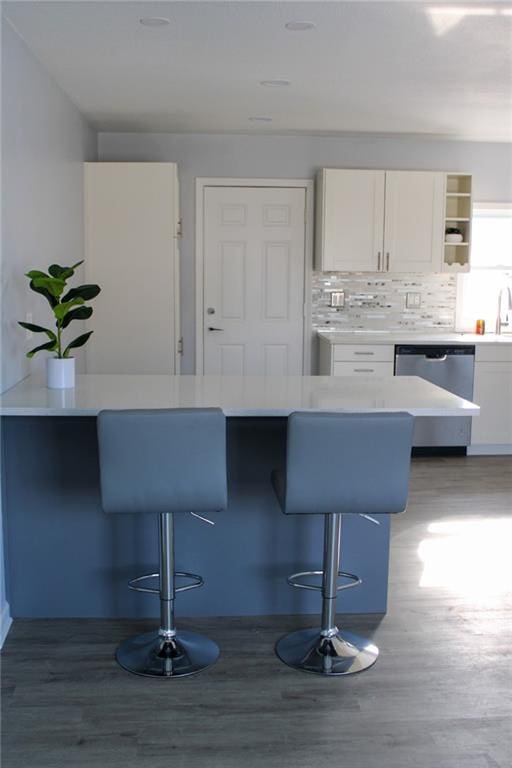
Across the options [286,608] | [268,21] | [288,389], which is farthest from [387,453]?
[268,21]

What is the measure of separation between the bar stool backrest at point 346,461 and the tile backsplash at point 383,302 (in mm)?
Answer: 3761

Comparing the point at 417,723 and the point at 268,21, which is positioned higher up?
the point at 268,21

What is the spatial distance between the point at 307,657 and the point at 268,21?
2.59 m

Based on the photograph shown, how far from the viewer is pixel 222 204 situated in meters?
6.28

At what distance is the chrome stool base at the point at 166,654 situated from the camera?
9.56ft

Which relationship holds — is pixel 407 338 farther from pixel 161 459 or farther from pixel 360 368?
→ pixel 161 459

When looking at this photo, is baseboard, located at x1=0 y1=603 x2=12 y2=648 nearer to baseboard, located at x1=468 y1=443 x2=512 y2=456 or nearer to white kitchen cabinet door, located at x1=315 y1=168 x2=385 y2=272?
white kitchen cabinet door, located at x1=315 y1=168 x2=385 y2=272

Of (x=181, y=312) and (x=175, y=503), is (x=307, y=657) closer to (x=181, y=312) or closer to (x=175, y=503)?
(x=175, y=503)

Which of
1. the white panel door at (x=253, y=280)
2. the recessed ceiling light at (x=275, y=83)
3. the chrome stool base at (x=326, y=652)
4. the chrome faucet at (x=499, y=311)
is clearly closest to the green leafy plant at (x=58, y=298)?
the chrome stool base at (x=326, y=652)

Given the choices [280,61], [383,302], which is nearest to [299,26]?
[280,61]

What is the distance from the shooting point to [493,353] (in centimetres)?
609

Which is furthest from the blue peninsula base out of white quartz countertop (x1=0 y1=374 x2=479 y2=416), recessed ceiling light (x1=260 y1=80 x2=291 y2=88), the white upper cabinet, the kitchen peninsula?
the white upper cabinet

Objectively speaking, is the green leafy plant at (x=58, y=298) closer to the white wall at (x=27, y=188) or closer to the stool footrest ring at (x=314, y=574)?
the white wall at (x=27, y=188)

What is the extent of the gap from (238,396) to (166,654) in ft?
3.34
